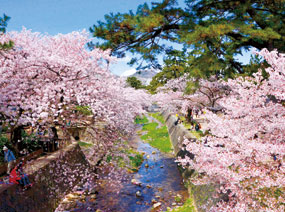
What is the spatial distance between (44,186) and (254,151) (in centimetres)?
948

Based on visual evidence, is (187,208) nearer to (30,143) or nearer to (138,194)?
(138,194)

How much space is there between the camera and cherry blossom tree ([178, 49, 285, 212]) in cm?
543

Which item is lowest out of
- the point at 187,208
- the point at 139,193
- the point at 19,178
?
the point at 187,208

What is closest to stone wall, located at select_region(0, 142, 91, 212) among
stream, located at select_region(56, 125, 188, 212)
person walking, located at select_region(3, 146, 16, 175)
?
person walking, located at select_region(3, 146, 16, 175)

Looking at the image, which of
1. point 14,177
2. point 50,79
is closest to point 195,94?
point 50,79

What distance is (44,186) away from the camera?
975 cm

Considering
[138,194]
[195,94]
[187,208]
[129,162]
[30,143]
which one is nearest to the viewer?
[187,208]

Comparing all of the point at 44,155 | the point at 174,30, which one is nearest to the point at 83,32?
the point at 174,30

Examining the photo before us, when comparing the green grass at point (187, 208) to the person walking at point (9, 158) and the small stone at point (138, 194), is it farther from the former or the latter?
the person walking at point (9, 158)

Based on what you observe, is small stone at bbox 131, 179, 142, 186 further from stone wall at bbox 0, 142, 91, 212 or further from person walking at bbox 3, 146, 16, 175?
person walking at bbox 3, 146, 16, 175

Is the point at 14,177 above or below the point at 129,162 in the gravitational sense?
above

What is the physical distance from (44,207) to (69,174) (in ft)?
11.0

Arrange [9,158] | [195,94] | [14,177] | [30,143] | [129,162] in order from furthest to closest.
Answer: [195,94]
[129,162]
[30,143]
[9,158]
[14,177]

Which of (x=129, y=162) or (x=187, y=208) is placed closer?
(x=187, y=208)
